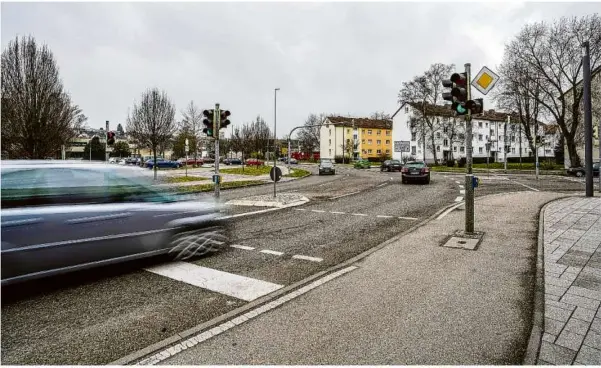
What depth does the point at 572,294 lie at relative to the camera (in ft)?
14.2

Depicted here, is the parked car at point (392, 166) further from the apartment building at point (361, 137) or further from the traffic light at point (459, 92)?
the apartment building at point (361, 137)

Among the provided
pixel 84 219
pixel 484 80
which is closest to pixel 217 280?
pixel 84 219

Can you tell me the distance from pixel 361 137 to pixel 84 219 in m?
90.7

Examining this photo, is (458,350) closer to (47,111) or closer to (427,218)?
(427,218)

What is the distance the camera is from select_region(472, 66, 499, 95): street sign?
25.3 ft

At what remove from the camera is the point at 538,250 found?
6.43m

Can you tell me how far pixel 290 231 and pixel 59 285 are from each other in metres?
4.78

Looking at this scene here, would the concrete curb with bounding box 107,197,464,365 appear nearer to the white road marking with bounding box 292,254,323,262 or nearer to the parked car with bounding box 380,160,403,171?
the white road marking with bounding box 292,254,323,262

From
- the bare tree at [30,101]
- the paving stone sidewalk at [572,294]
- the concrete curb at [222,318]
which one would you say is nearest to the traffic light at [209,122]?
the concrete curb at [222,318]

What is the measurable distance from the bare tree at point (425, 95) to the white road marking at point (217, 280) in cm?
5085

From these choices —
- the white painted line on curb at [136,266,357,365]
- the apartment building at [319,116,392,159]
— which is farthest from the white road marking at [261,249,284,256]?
the apartment building at [319,116,392,159]

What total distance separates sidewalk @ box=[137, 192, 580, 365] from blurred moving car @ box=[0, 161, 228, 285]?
7.17 feet

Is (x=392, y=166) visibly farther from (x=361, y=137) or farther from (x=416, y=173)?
(x=361, y=137)

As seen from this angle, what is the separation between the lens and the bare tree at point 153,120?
2806 centimetres
